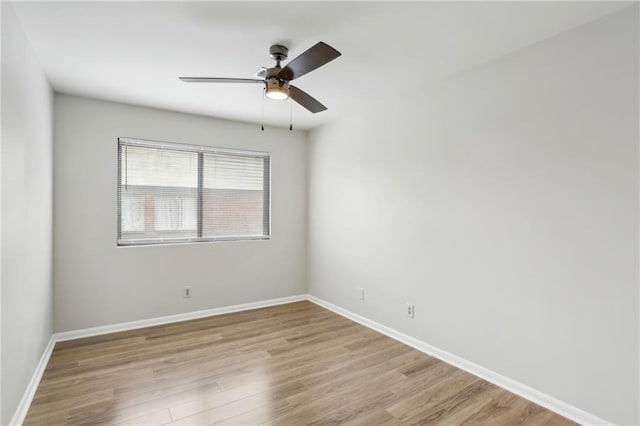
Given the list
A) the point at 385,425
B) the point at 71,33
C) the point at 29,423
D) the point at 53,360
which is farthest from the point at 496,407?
the point at 71,33

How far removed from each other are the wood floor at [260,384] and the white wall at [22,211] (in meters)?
0.36

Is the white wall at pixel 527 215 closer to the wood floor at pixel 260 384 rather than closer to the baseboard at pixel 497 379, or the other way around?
the baseboard at pixel 497 379

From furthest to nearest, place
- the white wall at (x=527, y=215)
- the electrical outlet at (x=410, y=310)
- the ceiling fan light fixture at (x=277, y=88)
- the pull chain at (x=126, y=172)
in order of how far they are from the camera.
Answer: the pull chain at (x=126, y=172) < the electrical outlet at (x=410, y=310) < the ceiling fan light fixture at (x=277, y=88) < the white wall at (x=527, y=215)

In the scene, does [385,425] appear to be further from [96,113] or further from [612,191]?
[96,113]

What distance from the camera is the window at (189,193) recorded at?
370cm

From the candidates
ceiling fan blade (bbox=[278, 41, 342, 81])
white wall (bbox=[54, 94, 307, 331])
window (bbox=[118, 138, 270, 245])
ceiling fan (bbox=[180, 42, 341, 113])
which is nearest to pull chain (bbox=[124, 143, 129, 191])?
window (bbox=[118, 138, 270, 245])

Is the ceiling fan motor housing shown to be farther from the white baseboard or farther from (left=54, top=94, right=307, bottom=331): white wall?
the white baseboard

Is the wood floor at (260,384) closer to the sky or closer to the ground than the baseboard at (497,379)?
closer to the ground

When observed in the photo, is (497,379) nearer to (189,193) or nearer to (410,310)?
(410,310)

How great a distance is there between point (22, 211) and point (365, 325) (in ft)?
10.4

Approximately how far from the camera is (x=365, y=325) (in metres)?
3.74

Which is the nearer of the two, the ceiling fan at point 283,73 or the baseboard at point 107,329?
the ceiling fan at point 283,73

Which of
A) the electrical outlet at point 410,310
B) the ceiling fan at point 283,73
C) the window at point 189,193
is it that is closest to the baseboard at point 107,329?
the window at point 189,193

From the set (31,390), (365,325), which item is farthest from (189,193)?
(365,325)
